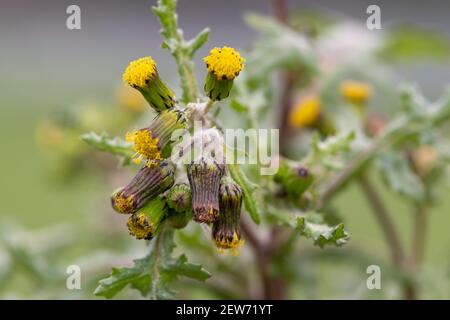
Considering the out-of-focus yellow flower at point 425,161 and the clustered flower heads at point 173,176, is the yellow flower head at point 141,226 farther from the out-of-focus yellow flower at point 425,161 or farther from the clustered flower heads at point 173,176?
the out-of-focus yellow flower at point 425,161

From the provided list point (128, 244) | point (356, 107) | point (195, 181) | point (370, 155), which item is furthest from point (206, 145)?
point (128, 244)

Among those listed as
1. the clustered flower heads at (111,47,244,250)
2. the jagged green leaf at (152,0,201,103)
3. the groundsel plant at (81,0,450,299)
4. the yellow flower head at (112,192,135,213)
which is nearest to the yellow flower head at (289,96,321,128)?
the groundsel plant at (81,0,450,299)

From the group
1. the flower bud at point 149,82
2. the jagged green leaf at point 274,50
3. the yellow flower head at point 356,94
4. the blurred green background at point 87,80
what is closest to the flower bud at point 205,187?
the flower bud at point 149,82

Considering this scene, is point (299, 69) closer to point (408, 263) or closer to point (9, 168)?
point (408, 263)

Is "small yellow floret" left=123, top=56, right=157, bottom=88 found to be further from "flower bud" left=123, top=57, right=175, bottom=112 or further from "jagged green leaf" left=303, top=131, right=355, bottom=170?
"jagged green leaf" left=303, top=131, right=355, bottom=170

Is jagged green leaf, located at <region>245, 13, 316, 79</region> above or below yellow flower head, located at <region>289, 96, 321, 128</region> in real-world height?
above

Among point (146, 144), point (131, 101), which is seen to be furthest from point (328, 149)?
point (131, 101)

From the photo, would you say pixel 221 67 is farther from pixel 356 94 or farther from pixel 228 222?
pixel 356 94
